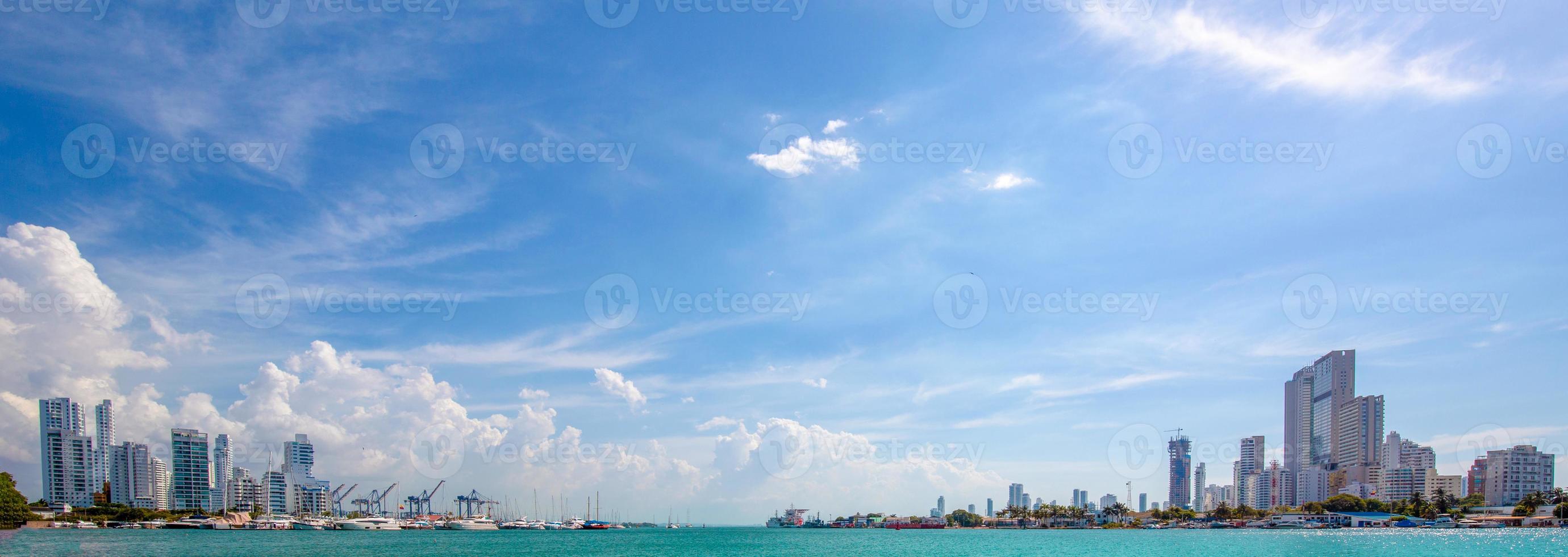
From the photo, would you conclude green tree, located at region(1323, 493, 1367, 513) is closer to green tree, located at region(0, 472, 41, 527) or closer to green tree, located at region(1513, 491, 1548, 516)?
green tree, located at region(1513, 491, 1548, 516)

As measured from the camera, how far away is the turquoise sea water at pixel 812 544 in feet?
273

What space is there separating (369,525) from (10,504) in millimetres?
93935

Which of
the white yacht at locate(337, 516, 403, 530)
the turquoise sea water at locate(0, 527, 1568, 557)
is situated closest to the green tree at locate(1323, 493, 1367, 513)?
the turquoise sea water at locate(0, 527, 1568, 557)

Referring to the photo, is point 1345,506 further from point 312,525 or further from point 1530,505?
point 312,525

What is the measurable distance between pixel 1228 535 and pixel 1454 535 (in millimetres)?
30779

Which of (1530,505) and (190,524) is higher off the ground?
(1530,505)

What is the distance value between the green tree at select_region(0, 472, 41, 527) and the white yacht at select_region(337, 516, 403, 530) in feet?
252

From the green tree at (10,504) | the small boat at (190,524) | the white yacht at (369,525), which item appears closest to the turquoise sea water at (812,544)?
the green tree at (10,504)

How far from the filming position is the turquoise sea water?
8331 cm

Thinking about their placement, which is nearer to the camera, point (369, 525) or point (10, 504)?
point (10, 504)

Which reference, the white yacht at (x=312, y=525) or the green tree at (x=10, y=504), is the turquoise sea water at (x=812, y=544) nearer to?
the green tree at (x=10, y=504)

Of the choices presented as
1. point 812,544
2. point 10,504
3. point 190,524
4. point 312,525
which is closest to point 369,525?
point 312,525

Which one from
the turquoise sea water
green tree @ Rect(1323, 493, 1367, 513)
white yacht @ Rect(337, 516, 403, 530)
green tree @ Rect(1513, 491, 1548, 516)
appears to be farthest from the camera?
white yacht @ Rect(337, 516, 403, 530)

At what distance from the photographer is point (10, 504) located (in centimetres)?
9856
